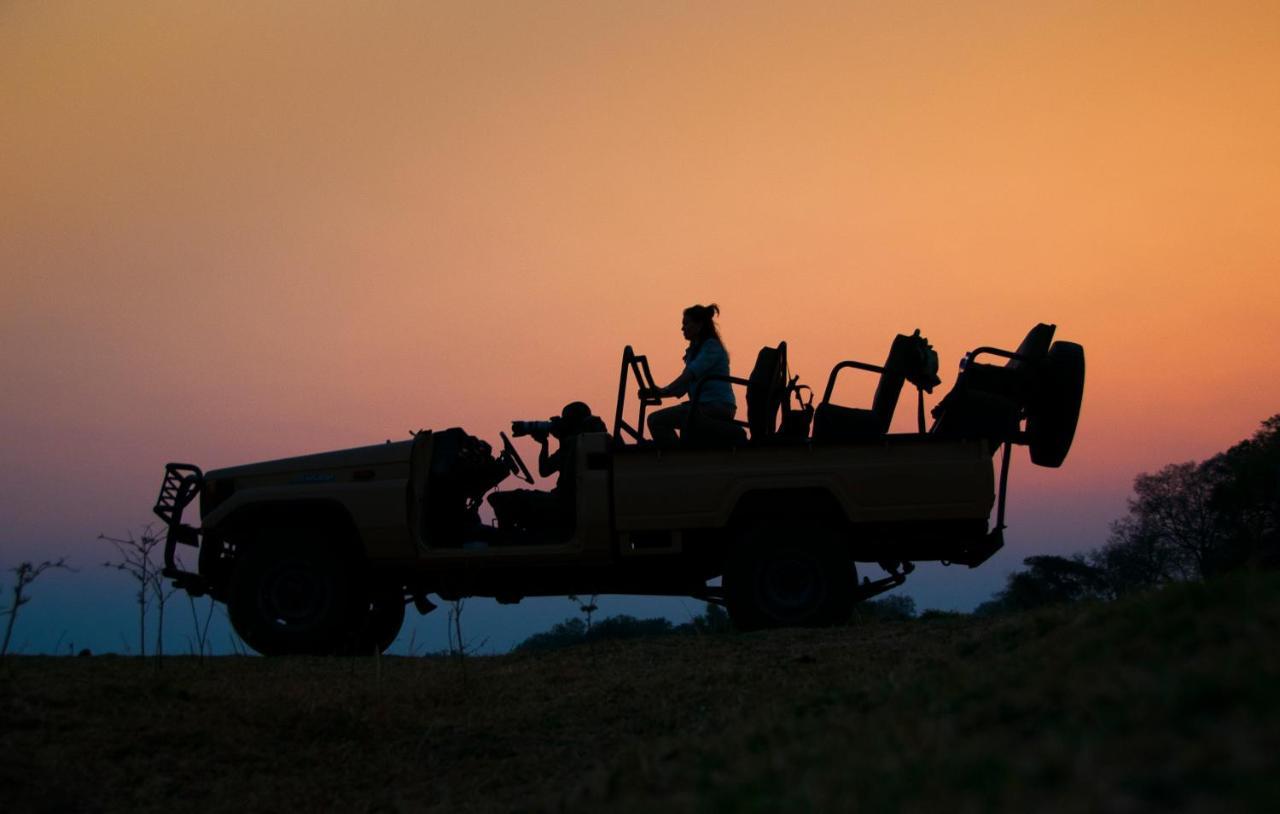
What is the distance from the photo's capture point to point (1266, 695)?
3.14m

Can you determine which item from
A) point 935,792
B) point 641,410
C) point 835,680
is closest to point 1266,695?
point 935,792

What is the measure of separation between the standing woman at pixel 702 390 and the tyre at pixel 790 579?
113 centimetres

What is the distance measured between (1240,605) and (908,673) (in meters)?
1.89

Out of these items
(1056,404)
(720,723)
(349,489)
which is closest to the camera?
(720,723)

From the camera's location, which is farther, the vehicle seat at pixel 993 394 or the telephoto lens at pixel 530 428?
the telephoto lens at pixel 530 428

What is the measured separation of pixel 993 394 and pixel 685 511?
271 centimetres

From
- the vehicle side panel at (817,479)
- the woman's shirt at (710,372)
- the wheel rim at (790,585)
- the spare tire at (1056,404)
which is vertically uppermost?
the woman's shirt at (710,372)

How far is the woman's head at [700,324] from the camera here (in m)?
11.0

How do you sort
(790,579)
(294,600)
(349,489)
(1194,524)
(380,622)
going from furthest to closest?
(1194,524)
(380,622)
(349,489)
(294,600)
(790,579)

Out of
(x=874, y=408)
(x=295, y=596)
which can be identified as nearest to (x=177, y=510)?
(x=295, y=596)

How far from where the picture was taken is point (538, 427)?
36.9 ft

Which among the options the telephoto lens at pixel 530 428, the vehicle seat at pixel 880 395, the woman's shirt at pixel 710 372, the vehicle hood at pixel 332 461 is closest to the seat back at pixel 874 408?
the vehicle seat at pixel 880 395

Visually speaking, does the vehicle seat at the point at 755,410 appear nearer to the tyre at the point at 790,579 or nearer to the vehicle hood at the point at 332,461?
the tyre at the point at 790,579

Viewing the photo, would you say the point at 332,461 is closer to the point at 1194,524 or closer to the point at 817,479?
the point at 817,479
